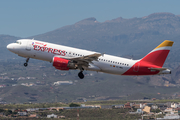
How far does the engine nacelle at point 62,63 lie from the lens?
57969 millimetres

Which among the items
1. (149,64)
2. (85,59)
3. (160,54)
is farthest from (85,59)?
(160,54)

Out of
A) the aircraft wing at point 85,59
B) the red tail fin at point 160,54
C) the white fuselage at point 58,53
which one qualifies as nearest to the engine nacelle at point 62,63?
the aircraft wing at point 85,59

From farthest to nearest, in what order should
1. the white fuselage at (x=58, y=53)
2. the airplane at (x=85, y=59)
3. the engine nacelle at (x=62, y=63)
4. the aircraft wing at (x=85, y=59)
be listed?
1. the white fuselage at (x=58, y=53)
2. the airplane at (x=85, y=59)
3. the engine nacelle at (x=62, y=63)
4. the aircraft wing at (x=85, y=59)

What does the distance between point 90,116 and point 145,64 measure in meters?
80.0

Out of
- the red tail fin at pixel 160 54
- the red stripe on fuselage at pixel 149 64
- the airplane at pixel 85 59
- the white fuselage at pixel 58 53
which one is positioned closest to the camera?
the airplane at pixel 85 59

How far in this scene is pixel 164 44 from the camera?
6241 centimetres

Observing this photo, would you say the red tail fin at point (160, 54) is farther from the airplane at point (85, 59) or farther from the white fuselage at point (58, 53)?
the white fuselage at point (58, 53)

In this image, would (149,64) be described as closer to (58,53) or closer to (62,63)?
(62,63)

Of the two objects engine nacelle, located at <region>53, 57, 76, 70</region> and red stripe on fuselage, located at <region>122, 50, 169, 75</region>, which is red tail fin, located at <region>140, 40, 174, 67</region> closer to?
red stripe on fuselage, located at <region>122, 50, 169, 75</region>

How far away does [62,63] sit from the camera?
2286 inches

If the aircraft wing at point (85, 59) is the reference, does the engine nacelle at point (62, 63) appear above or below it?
below

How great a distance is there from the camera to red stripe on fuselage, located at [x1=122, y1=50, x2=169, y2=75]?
62175mm

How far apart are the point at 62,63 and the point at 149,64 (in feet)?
55.9

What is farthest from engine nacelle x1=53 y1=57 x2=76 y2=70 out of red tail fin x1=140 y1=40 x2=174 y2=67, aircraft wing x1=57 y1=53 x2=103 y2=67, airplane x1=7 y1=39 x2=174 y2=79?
red tail fin x1=140 y1=40 x2=174 y2=67
